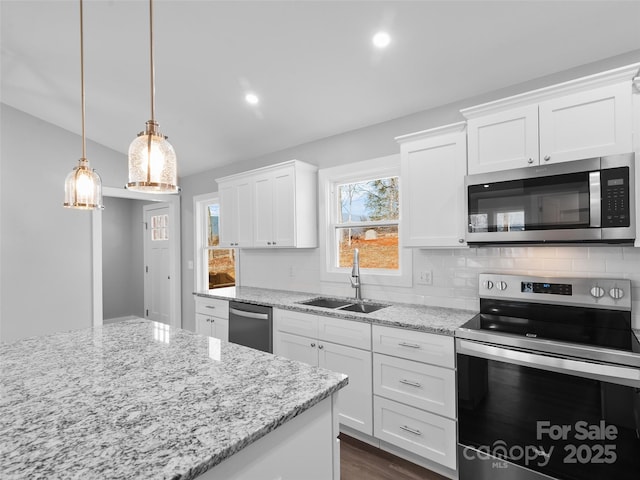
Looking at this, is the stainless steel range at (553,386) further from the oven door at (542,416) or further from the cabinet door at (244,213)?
the cabinet door at (244,213)

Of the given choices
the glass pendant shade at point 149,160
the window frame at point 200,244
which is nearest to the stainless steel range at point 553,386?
the glass pendant shade at point 149,160

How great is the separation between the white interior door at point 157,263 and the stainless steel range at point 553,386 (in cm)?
494

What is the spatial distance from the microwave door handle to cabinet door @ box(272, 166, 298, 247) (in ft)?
7.14

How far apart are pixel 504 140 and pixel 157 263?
5.52 metres

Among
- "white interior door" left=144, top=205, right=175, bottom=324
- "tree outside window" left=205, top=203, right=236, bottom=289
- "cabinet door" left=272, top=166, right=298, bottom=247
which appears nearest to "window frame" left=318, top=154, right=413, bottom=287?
"cabinet door" left=272, top=166, right=298, bottom=247

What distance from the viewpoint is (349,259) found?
3.31 metres

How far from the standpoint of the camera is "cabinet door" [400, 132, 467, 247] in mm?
2270

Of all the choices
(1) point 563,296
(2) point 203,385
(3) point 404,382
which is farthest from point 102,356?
(1) point 563,296

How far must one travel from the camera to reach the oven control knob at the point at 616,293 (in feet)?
6.24

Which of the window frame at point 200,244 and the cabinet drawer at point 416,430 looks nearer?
the cabinet drawer at point 416,430

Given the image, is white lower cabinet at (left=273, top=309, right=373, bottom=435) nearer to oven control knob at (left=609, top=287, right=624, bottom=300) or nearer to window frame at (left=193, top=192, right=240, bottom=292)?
oven control knob at (left=609, top=287, right=624, bottom=300)

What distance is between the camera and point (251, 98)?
3.00m

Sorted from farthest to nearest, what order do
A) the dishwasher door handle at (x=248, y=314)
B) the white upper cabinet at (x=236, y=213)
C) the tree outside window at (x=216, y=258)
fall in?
the tree outside window at (x=216, y=258) < the white upper cabinet at (x=236, y=213) < the dishwasher door handle at (x=248, y=314)

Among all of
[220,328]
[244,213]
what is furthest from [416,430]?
[244,213]
